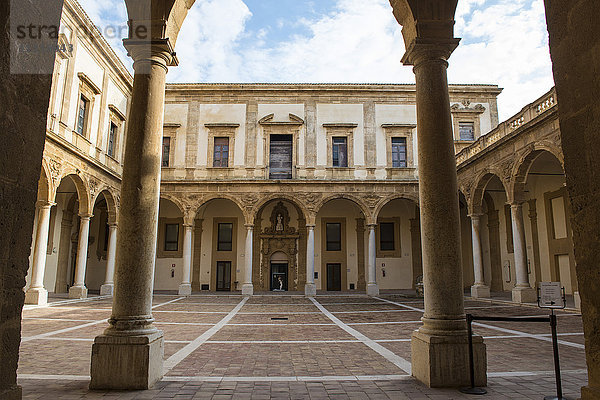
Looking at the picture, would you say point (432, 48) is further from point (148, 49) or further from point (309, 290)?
point (309, 290)

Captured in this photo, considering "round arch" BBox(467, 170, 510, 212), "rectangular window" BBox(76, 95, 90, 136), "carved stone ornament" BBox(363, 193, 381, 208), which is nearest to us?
"rectangular window" BBox(76, 95, 90, 136)

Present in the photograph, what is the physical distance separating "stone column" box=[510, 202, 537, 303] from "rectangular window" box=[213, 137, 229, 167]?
15.5 meters

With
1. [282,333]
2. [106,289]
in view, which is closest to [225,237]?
[106,289]

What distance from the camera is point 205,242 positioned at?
25812 millimetres

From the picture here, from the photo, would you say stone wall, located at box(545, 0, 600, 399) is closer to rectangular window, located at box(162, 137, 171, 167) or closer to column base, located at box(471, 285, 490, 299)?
column base, located at box(471, 285, 490, 299)

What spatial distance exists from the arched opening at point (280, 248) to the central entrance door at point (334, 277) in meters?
1.75

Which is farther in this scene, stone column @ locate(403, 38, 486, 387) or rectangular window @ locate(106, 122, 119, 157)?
rectangular window @ locate(106, 122, 119, 157)

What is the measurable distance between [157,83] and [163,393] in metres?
3.83

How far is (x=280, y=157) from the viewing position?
79.7 ft

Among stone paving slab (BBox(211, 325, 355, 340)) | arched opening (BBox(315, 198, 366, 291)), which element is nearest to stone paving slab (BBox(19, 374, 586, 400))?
stone paving slab (BBox(211, 325, 355, 340))

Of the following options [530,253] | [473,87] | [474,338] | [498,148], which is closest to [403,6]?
[474,338]

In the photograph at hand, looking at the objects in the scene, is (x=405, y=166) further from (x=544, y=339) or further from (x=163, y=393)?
(x=163, y=393)

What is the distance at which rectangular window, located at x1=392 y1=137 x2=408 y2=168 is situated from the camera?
954 inches

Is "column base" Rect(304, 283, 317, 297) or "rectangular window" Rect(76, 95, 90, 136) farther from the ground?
"rectangular window" Rect(76, 95, 90, 136)
